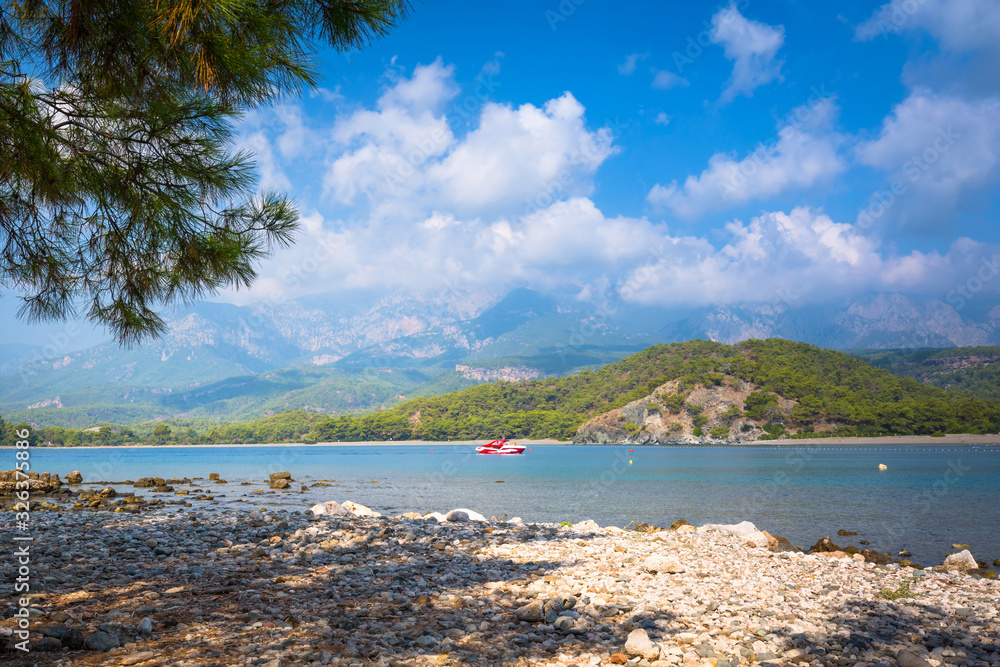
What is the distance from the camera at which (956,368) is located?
16988 cm

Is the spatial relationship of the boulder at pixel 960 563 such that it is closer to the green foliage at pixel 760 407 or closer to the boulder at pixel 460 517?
the boulder at pixel 460 517

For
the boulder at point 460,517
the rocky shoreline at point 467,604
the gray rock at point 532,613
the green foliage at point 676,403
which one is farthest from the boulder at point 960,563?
the green foliage at point 676,403

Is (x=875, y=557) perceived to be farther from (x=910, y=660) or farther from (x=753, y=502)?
(x=753, y=502)

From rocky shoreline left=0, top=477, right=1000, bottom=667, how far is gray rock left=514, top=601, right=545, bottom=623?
0.05ft

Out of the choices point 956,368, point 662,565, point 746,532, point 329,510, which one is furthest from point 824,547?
point 956,368

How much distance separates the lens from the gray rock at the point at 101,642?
14.1 ft

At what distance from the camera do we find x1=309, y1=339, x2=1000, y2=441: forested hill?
114 meters

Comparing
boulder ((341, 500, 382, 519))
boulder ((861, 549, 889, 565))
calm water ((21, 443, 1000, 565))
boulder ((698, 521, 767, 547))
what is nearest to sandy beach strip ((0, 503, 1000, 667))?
boulder ((861, 549, 889, 565))

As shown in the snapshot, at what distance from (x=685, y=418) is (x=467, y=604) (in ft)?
417

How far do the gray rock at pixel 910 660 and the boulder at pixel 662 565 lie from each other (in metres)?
4.01

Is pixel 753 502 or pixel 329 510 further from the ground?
pixel 329 510

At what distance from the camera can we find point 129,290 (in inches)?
276

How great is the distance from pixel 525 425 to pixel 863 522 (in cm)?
13390

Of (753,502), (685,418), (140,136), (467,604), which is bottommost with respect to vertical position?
(753,502)
